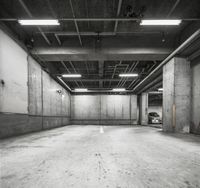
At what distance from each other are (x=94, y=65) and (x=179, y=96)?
5195mm

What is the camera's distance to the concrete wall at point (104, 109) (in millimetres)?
15922

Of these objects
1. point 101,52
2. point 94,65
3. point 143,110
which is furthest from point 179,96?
point 143,110

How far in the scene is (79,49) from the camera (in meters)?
5.97

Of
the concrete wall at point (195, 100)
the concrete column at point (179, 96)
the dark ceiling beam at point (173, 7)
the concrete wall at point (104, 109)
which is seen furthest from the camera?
the concrete wall at point (104, 109)

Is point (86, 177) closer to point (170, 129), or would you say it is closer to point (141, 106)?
point (170, 129)

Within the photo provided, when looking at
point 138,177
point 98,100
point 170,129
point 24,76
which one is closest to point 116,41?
point 24,76

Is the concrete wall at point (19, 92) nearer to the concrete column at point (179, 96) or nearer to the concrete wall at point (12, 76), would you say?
the concrete wall at point (12, 76)

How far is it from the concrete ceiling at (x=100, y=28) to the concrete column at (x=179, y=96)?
3.09 feet

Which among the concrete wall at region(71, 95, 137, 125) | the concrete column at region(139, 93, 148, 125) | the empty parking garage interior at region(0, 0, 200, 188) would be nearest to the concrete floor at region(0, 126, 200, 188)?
the empty parking garage interior at region(0, 0, 200, 188)

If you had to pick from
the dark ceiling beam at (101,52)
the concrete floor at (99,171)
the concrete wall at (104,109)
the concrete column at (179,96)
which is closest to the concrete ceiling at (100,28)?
the dark ceiling beam at (101,52)

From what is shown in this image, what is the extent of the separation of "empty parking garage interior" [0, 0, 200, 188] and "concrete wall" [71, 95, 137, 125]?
7.68 m

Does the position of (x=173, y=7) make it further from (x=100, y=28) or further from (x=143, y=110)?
(x=143, y=110)

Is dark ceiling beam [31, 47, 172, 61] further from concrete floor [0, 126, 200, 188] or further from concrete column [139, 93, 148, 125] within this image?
concrete column [139, 93, 148, 125]

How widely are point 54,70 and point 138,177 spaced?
8431mm
